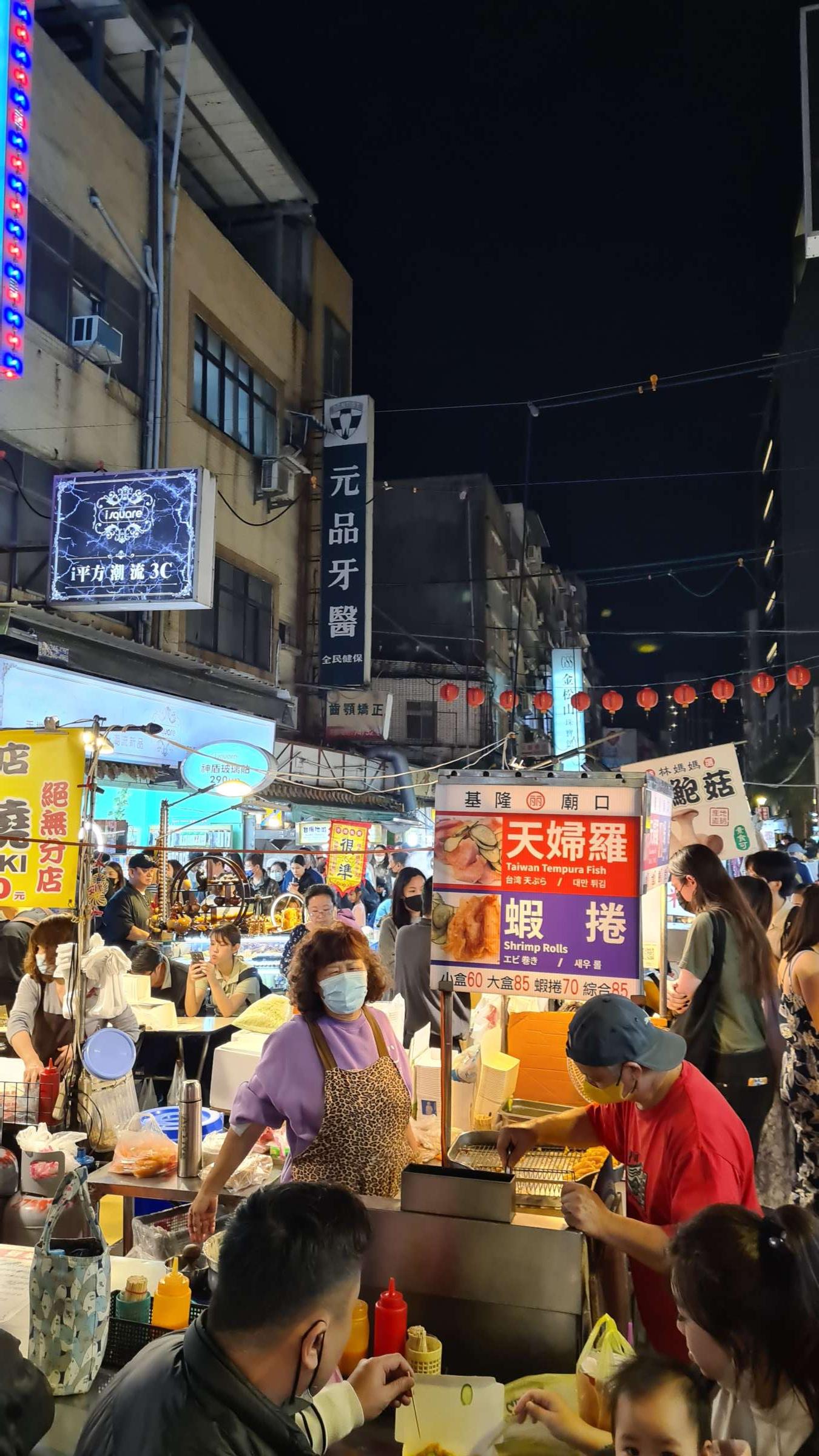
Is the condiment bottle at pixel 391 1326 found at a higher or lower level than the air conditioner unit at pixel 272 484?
lower

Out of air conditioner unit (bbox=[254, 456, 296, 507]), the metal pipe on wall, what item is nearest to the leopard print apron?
the metal pipe on wall

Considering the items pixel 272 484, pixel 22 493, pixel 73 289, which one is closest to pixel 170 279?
pixel 73 289

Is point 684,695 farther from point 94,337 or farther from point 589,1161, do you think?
point 589,1161

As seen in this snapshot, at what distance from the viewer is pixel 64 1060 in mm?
5773

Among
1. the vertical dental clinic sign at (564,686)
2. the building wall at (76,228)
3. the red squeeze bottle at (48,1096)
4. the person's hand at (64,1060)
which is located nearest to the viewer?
the person's hand at (64,1060)

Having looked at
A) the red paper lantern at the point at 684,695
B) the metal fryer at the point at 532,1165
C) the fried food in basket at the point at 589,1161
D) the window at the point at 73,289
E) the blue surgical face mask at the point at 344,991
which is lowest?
the fried food in basket at the point at 589,1161

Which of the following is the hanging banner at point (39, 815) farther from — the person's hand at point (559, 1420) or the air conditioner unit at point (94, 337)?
the air conditioner unit at point (94, 337)

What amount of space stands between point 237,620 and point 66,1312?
18.3 m

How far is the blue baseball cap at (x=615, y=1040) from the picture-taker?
306 centimetres

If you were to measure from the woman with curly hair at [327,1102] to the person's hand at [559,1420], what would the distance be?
1.29m

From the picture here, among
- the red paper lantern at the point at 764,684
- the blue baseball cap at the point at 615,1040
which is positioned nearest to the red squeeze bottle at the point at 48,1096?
the blue baseball cap at the point at 615,1040

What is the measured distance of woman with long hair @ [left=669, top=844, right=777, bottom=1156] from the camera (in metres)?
5.74

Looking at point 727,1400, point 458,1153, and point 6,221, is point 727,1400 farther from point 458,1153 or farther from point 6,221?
point 6,221

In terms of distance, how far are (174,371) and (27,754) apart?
1395cm
